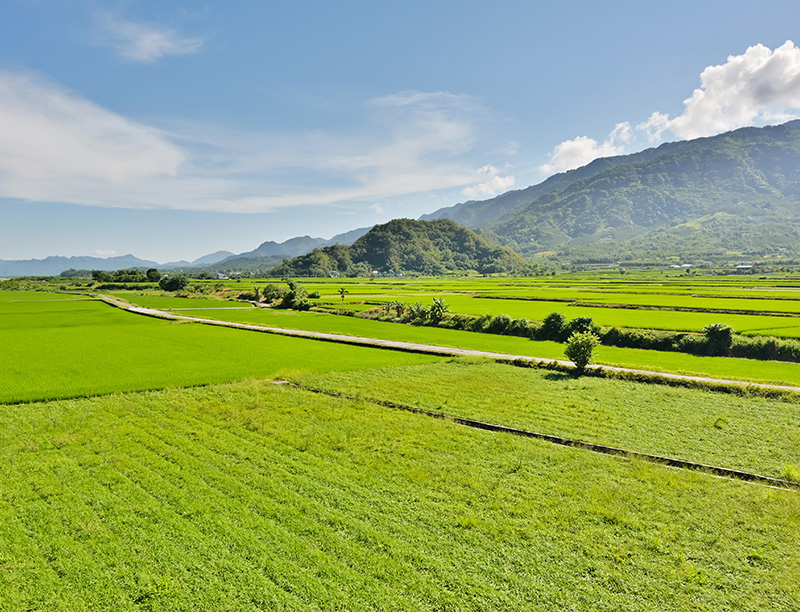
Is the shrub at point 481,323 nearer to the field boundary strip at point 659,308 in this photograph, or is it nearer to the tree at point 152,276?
the field boundary strip at point 659,308

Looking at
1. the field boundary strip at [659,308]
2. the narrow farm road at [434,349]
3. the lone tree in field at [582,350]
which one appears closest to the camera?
the narrow farm road at [434,349]

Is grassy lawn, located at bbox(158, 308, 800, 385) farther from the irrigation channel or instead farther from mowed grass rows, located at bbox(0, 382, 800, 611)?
mowed grass rows, located at bbox(0, 382, 800, 611)

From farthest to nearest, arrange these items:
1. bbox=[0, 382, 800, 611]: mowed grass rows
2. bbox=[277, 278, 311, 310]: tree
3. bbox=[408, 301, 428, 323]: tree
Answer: bbox=[277, 278, 311, 310]: tree → bbox=[408, 301, 428, 323]: tree → bbox=[0, 382, 800, 611]: mowed grass rows

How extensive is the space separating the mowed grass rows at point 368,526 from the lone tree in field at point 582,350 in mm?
15870

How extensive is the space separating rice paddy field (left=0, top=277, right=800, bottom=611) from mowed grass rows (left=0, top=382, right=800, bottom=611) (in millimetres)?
62

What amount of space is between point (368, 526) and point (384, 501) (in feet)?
4.97

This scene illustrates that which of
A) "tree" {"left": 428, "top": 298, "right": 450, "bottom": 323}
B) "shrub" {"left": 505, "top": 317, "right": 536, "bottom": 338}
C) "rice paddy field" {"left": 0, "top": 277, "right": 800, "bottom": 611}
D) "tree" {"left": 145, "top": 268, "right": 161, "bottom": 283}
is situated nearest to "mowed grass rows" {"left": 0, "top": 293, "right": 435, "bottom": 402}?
"rice paddy field" {"left": 0, "top": 277, "right": 800, "bottom": 611}

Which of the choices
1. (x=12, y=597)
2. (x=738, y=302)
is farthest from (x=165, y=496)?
(x=738, y=302)

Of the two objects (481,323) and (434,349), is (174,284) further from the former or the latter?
(434,349)

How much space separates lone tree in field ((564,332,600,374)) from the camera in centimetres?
3206

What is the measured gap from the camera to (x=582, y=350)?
106 ft

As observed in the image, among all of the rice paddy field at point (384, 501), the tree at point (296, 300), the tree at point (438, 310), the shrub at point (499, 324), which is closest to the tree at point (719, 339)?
the rice paddy field at point (384, 501)

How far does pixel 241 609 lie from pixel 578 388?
2489 centimetres

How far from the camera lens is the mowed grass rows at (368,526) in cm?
969
